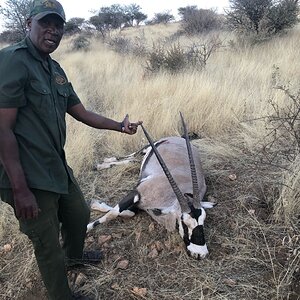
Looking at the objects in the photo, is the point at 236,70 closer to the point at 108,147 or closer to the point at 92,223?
the point at 108,147

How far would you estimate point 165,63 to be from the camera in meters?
7.86

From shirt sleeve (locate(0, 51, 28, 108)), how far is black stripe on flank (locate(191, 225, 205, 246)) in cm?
157

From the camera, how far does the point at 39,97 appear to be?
6.40 feet

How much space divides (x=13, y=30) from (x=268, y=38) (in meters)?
12.3

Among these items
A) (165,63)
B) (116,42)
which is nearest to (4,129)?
(165,63)

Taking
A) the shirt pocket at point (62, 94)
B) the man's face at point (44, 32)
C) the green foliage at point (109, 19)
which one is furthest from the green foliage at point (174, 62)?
the green foliage at point (109, 19)

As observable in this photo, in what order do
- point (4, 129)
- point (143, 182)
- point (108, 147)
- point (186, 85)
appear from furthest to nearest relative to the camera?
point (186, 85) → point (108, 147) → point (143, 182) → point (4, 129)

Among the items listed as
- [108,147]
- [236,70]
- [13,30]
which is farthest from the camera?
[13,30]

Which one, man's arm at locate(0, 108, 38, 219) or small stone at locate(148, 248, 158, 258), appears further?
small stone at locate(148, 248, 158, 258)

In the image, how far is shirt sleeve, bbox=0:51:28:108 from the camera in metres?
1.80

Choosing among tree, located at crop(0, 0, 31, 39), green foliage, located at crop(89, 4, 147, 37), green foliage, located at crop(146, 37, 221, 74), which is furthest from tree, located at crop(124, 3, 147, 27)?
green foliage, located at crop(146, 37, 221, 74)

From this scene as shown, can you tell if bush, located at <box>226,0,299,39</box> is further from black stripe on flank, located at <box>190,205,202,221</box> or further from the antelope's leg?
black stripe on flank, located at <box>190,205,202,221</box>

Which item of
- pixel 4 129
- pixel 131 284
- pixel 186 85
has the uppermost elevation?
pixel 4 129

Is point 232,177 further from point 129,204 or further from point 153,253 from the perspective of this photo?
point 153,253
